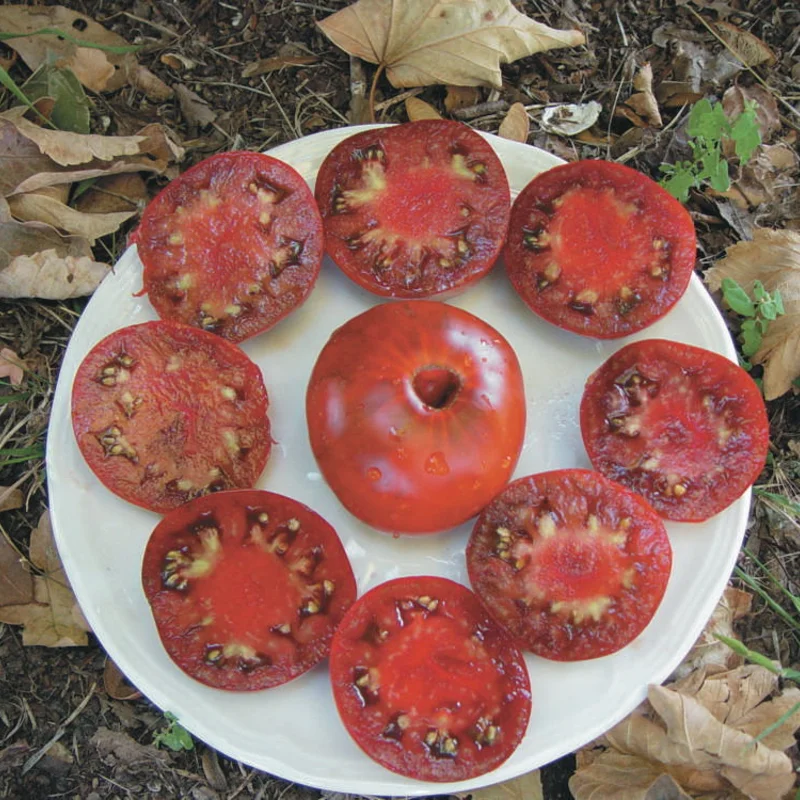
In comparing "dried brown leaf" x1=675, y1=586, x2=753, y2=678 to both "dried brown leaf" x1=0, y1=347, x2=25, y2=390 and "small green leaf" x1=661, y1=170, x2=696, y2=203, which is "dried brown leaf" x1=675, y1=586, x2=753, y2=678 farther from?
"dried brown leaf" x1=0, y1=347, x2=25, y2=390

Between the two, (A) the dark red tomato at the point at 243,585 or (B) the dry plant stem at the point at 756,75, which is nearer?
(A) the dark red tomato at the point at 243,585

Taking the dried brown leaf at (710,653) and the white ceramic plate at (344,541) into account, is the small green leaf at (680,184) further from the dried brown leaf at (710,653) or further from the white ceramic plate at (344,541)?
the dried brown leaf at (710,653)

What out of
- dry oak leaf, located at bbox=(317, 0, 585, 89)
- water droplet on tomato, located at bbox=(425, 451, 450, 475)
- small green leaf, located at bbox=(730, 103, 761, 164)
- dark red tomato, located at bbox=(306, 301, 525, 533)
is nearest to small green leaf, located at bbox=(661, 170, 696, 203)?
small green leaf, located at bbox=(730, 103, 761, 164)

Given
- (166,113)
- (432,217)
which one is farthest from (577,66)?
(166,113)

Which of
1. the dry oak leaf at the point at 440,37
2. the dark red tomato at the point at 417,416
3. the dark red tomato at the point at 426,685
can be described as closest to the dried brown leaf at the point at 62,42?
the dry oak leaf at the point at 440,37

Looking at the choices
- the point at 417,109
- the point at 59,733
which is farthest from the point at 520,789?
the point at 417,109
